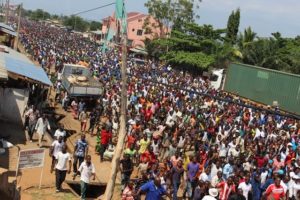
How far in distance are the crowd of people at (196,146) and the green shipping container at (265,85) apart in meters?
8.61

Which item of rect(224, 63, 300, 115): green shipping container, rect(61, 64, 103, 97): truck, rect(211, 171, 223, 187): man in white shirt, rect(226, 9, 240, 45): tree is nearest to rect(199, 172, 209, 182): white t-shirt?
rect(211, 171, 223, 187): man in white shirt

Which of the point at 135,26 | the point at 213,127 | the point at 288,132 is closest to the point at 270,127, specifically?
the point at 288,132

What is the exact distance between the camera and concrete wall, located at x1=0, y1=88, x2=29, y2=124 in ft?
57.1

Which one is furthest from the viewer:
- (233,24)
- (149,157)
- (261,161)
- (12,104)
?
(233,24)

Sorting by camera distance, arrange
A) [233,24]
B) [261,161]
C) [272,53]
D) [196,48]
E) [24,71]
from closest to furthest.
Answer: [261,161]
[24,71]
[272,53]
[196,48]
[233,24]

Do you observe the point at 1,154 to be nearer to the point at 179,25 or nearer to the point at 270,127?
the point at 270,127

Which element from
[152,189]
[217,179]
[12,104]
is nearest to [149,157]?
[217,179]

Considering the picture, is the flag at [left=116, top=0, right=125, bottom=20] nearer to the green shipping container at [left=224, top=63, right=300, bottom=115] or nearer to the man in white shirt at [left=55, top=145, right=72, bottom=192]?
the man in white shirt at [left=55, top=145, right=72, bottom=192]

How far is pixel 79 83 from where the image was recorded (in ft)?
75.9

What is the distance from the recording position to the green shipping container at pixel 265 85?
28875 mm

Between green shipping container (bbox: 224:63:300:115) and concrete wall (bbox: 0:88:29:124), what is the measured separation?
675 inches

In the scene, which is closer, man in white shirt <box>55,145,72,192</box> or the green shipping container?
man in white shirt <box>55,145,72,192</box>

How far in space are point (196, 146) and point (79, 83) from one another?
32.0ft

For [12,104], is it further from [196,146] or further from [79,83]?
[196,146]
